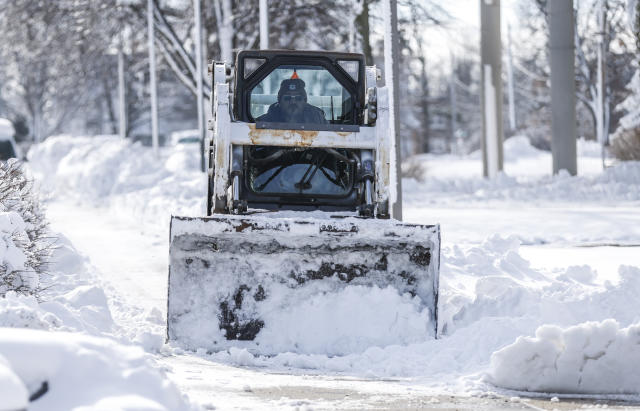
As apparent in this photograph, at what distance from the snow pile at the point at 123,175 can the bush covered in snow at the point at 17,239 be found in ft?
31.3

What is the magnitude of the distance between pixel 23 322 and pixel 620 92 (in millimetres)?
45692

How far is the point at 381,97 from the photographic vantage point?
10422mm

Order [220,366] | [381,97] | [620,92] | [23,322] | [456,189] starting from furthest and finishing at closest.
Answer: [620,92]
[456,189]
[381,97]
[220,366]
[23,322]

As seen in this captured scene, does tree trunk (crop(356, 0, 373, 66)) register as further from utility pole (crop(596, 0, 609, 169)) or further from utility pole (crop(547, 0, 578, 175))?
utility pole (crop(596, 0, 609, 169))

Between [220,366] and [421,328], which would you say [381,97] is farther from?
[220,366]

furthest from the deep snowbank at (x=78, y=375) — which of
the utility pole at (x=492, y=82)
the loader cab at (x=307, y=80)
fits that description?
the utility pole at (x=492, y=82)

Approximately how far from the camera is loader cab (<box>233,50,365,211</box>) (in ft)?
34.1

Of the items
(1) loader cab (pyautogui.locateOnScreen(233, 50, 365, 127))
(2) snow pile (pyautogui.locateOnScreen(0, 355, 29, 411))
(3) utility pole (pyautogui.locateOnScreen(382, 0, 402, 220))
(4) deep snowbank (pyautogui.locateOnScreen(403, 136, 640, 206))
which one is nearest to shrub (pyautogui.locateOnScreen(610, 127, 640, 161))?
(4) deep snowbank (pyautogui.locateOnScreen(403, 136, 640, 206))

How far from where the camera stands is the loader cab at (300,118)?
1041 cm

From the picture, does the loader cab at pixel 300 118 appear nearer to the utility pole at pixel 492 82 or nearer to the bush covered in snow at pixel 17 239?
the bush covered in snow at pixel 17 239

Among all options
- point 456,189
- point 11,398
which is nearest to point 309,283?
point 11,398

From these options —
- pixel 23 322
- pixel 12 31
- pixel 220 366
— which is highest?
pixel 12 31

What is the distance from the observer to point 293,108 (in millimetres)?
10617

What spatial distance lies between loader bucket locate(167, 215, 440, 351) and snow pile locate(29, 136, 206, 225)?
1110cm
